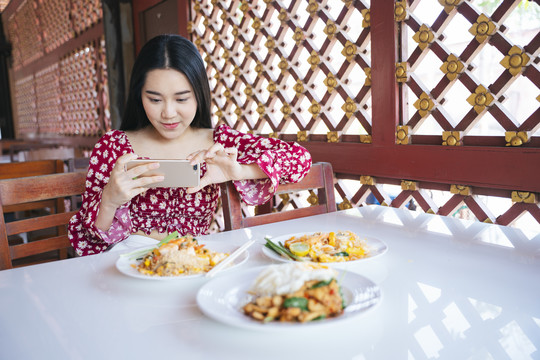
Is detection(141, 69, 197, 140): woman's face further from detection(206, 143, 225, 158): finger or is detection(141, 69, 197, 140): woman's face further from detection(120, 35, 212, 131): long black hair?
detection(206, 143, 225, 158): finger

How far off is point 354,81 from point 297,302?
1.88 m

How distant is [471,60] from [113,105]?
361cm

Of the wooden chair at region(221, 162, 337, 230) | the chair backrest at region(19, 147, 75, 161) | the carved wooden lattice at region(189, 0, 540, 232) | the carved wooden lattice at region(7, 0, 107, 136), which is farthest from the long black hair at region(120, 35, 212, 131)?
the carved wooden lattice at region(7, 0, 107, 136)

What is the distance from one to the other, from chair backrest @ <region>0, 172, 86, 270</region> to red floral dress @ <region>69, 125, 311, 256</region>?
0.15ft

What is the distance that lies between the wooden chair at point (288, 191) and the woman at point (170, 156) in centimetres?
3

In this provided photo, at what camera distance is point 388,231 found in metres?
1.12

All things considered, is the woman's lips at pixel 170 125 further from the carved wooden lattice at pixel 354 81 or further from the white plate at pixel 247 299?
the carved wooden lattice at pixel 354 81

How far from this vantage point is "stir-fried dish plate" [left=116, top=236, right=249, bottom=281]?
762mm

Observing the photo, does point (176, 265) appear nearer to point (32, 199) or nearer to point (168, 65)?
point (32, 199)

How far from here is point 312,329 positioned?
0.56 metres

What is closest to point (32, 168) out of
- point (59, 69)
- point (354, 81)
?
point (354, 81)

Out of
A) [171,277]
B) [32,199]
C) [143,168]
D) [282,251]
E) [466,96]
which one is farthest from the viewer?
[466,96]

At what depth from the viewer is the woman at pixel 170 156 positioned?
127 centimetres

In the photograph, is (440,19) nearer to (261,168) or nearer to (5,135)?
(261,168)
